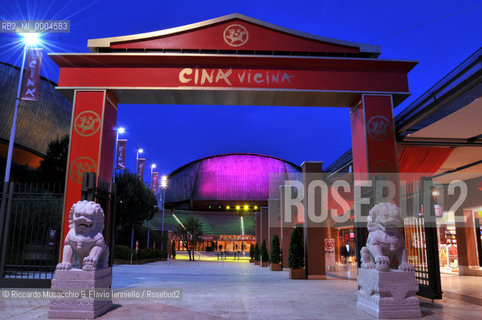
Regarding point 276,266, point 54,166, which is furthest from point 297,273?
point 54,166

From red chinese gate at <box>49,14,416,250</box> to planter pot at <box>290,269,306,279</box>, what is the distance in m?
6.55

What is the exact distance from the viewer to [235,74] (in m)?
11.1

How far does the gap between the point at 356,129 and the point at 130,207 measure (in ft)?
78.2

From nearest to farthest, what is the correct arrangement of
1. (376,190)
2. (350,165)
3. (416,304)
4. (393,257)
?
(416,304)
(393,257)
(376,190)
(350,165)

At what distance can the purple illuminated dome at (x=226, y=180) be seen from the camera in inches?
2516

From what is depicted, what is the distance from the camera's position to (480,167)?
51.2 ft

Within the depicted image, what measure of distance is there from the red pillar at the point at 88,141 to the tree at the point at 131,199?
19806 millimetres

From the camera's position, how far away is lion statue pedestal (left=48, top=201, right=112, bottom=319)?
645cm

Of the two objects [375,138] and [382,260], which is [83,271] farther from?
[375,138]

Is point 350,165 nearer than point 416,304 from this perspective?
No

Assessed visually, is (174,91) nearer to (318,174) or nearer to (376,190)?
(376,190)

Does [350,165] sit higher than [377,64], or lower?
lower

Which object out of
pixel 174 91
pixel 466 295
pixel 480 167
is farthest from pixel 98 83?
pixel 480 167

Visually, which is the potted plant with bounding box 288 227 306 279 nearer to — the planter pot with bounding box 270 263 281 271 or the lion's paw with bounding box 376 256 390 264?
the planter pot with bounding box 270 263 281 271
